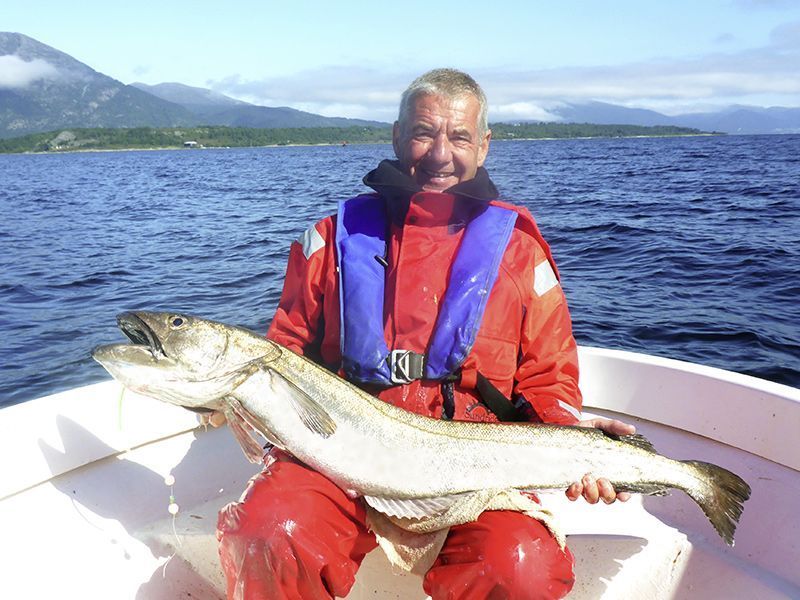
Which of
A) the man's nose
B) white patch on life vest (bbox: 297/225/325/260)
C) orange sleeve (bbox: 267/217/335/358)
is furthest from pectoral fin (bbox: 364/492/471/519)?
the man's nose

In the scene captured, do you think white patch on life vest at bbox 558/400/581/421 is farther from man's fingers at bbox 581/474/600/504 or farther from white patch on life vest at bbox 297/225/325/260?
white patch on life vest at bbox 297/225/325/260

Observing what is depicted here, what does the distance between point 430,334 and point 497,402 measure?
1.66 feet

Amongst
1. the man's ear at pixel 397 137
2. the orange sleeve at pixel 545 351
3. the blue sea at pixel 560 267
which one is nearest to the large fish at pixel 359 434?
the orange sleeve at pixel 545 351

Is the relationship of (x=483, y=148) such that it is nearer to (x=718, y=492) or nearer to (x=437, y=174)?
(x=437, y=174)

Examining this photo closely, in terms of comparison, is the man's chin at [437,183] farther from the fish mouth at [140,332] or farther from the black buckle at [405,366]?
the fish mouth at [140,332]

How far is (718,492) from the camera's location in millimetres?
3393

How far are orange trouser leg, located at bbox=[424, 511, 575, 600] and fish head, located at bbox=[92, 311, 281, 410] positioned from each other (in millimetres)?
1218

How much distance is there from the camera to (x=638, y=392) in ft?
15.7

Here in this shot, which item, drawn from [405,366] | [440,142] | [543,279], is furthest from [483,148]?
[405,366]

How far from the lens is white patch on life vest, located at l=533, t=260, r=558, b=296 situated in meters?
3.85

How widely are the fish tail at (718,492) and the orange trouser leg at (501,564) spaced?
76cm

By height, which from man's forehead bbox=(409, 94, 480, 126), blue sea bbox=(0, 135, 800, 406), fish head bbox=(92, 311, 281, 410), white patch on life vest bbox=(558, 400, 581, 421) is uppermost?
man's forehead bbox=(409, 94, 480, 126)

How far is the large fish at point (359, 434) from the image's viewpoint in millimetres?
3117

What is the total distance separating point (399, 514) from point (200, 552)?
1.57 m
